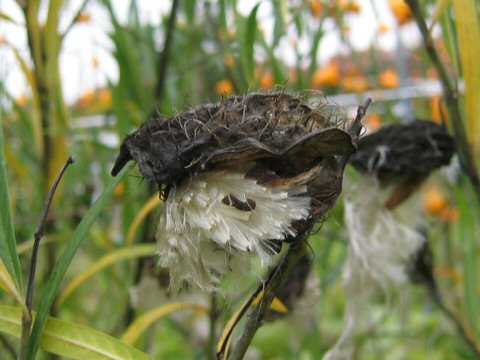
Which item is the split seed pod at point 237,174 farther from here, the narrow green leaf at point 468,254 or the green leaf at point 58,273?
the narrow green leaf at point 468,254

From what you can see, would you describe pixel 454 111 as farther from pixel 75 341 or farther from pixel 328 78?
pixel 328 78

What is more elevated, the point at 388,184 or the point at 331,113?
the point at 331,113

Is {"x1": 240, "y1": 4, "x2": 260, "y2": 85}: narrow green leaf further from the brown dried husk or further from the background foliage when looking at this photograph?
the brown dried husk

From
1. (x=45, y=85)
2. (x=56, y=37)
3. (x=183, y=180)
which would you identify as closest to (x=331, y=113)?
(x=183, y=180)

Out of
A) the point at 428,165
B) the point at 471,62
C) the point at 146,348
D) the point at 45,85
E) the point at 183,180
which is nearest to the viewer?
the point at 183,180

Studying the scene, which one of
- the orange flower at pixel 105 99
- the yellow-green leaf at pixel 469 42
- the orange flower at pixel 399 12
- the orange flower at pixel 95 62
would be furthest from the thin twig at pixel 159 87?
the orange flower at pixel 399 12

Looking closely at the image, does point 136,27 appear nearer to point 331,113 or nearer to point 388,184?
point 388,184

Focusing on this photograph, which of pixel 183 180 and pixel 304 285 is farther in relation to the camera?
pixel 304 285
